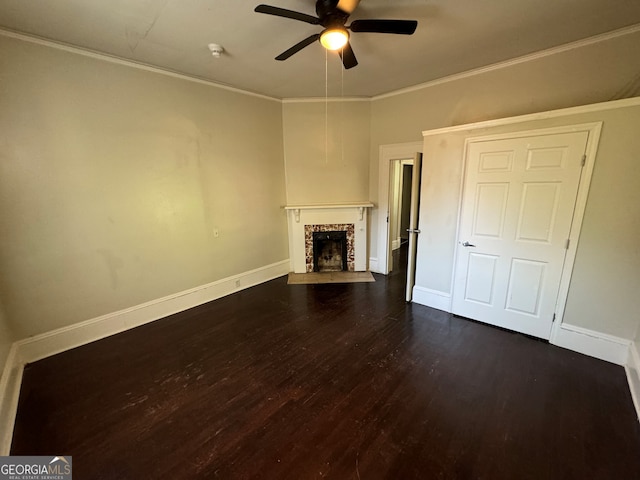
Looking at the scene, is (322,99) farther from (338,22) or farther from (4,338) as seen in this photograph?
(4,338)

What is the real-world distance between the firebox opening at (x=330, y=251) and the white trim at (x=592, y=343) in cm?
297

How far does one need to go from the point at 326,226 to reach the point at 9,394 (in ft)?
12.7

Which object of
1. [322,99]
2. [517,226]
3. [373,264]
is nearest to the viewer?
[517,226]

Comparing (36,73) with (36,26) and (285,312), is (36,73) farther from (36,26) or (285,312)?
(285,312)

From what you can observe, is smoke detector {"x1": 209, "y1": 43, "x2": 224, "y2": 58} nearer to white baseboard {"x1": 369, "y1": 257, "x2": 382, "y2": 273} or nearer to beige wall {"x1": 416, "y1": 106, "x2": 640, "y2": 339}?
beige wall {"x1": 416, "y1": 106, "x2": 640, "y2": 339}

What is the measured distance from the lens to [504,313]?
2.88 m

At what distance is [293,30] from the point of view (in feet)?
7.61

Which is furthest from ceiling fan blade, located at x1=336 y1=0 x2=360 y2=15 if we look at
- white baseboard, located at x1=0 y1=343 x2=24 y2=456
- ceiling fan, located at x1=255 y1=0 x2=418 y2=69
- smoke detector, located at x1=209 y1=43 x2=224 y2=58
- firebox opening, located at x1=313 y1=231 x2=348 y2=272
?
white baseboard, located at x1=0 y1=343 x2=24 y2=456

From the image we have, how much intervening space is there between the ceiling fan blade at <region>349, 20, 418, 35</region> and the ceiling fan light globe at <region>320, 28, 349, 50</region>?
0.08 metres

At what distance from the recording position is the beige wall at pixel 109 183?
231cm

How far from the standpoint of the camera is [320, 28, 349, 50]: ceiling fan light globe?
193 centimetres

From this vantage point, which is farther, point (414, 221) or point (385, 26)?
point (414, 221)

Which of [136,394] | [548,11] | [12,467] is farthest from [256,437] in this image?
[548,11]

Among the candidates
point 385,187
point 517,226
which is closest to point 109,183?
point 385,187
